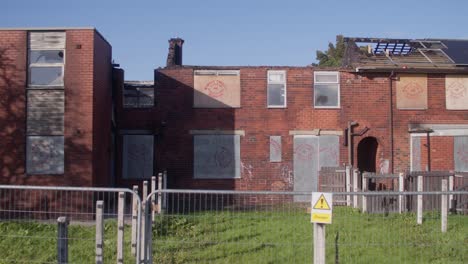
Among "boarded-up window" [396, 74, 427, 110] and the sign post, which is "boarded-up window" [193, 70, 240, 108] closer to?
"boarded-up window" [396, 74, 427, 110]

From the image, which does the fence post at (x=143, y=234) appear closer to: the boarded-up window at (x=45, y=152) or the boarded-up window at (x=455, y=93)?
the boarded-up window at (x=45, y=152)

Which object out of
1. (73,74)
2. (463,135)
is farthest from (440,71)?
(73,74)

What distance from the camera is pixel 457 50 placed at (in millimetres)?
25672

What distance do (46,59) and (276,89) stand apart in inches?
369

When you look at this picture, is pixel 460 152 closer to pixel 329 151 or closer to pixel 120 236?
pixel 329 151

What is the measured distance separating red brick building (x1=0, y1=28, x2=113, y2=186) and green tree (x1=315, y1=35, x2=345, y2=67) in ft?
117

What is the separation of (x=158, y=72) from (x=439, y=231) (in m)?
13.7

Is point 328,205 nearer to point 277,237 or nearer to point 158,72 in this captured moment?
point 277,237

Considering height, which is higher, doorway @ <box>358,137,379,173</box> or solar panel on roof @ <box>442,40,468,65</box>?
solar panel on roof @ <box>442,40,468,65</box>

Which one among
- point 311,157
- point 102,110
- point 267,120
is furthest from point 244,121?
point 102,110

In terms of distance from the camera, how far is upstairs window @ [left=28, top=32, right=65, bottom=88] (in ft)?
58.1

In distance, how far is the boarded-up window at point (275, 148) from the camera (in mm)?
23609

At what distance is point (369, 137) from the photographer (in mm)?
24094

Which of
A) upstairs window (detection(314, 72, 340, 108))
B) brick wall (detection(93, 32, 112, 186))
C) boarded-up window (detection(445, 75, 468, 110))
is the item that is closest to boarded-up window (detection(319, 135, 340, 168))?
upstairs window (detection(314, 72, 340, 108))
